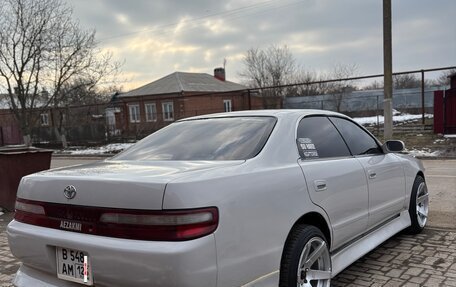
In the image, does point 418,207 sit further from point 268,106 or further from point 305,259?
point 268,106

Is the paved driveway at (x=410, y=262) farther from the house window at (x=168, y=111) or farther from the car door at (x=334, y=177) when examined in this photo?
the house window at (x=168, y=111)

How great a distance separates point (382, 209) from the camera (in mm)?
4176

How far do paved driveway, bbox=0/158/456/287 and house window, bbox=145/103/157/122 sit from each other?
110 feet

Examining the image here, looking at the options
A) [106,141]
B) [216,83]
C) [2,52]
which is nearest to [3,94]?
[2,52]

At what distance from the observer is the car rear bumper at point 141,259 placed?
2.16m

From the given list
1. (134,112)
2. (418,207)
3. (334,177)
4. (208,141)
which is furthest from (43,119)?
(334,177)

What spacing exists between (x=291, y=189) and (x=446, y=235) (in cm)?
304

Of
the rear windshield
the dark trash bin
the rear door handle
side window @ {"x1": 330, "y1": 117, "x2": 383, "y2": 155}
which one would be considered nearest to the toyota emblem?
the rear windshield

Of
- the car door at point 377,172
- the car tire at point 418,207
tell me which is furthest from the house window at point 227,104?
the car door at point 377,172

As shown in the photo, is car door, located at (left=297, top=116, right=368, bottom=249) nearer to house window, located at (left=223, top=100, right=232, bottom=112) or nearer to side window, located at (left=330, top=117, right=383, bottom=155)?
side window, located at (left=330, top=117, right=383, bottom=155)

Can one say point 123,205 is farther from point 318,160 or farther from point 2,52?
point 2,52

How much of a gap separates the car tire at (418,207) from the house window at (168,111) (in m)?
33.1

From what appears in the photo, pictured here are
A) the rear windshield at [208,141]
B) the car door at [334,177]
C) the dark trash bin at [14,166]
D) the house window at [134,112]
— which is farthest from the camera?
the house window at [134,112]

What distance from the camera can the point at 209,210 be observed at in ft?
7.52
